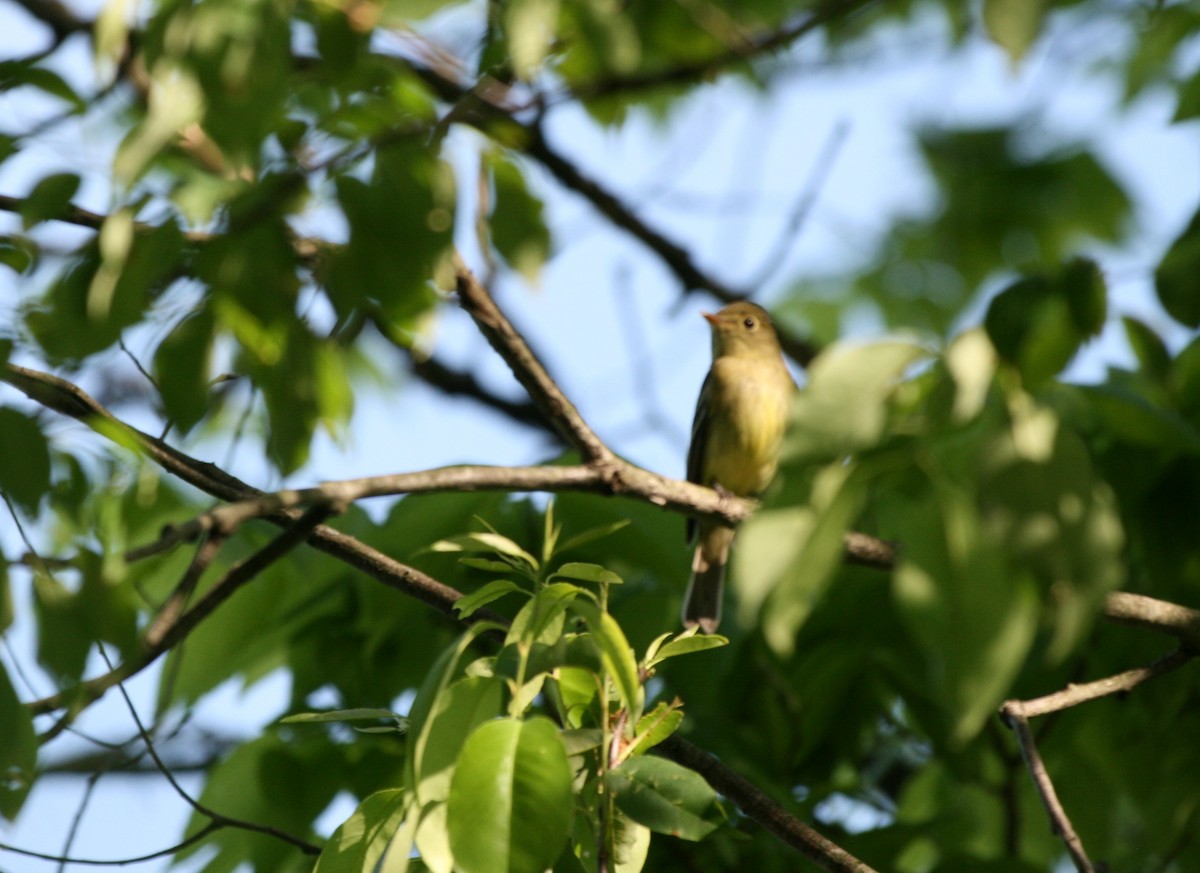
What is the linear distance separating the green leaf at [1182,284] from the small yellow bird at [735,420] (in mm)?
4031

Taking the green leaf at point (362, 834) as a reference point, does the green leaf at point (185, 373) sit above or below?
above

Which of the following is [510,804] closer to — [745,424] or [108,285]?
[108,285]

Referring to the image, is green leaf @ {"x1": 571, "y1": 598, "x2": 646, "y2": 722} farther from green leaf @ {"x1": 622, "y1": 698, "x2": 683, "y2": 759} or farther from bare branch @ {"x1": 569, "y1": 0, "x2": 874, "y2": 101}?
bare branch @ {"x1": 569, "y1": 0, "x2": 874, "y2": 101}

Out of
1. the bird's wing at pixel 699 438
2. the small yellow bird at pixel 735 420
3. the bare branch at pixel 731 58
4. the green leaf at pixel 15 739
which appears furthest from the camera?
the bird's wing at pixel 699 438

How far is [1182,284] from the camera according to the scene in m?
2.72

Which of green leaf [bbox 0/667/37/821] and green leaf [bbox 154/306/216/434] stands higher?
green leaf [bbox 154/306/216/434]

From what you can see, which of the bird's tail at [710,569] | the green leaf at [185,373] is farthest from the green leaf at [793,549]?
the bird's tail at [710,569]

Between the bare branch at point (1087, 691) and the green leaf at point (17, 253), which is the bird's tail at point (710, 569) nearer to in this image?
the bare branch at point (1087, 691)

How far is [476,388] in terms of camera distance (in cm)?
828

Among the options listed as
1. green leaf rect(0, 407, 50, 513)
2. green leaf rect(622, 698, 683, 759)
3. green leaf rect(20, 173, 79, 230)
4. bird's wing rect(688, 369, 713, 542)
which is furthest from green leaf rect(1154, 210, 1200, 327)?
bird's wing rect(688, 369, 713, 542)

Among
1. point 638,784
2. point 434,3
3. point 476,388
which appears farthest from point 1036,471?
point 476,388

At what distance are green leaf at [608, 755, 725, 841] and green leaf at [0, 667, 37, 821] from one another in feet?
2.95

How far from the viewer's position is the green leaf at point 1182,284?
2709 millimetres

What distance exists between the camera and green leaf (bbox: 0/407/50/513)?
2100 millimetres
